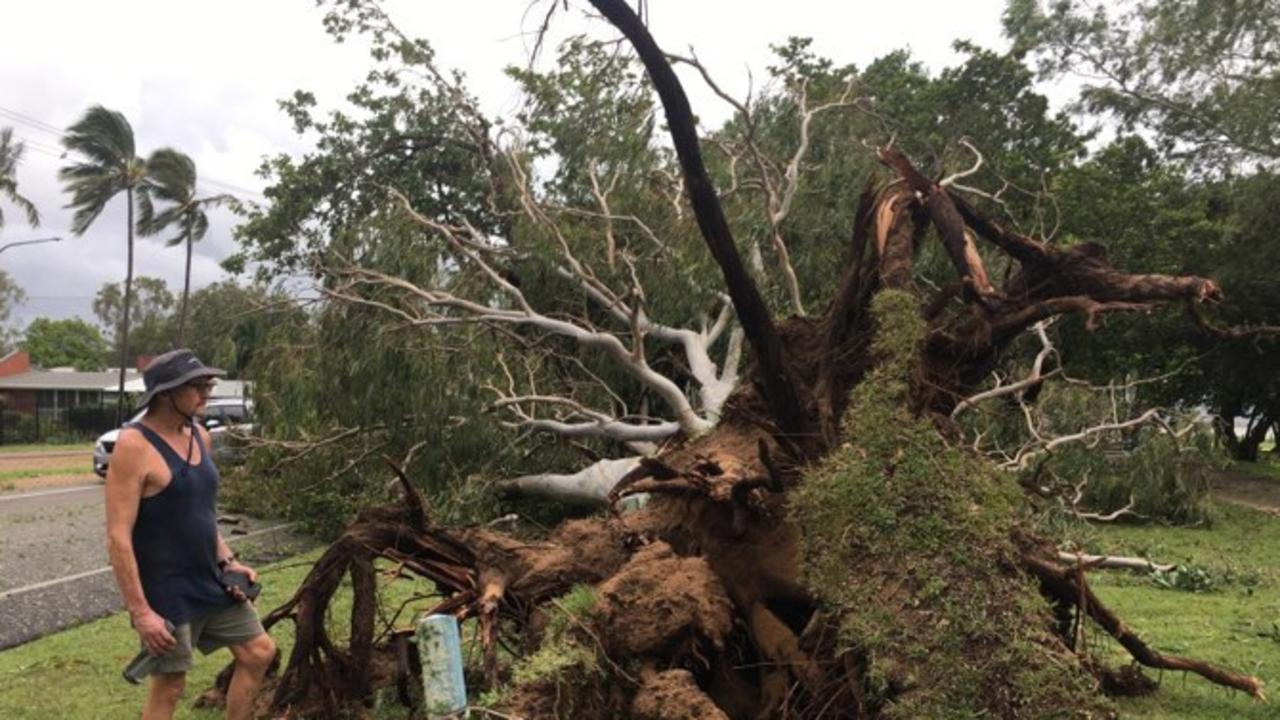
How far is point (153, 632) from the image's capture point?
337 cm

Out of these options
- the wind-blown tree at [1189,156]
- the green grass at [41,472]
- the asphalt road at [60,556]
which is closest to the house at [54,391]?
the green grass at [41,472]

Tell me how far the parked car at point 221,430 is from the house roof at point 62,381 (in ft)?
72.6

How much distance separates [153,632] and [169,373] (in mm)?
890

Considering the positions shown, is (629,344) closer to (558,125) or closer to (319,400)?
(319,400)

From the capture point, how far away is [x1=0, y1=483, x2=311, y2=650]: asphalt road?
24.8ft

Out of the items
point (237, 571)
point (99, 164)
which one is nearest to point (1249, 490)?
point (237, 571)

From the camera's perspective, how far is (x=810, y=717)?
3619mm

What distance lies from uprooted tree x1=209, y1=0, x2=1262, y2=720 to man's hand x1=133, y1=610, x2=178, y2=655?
1027mm

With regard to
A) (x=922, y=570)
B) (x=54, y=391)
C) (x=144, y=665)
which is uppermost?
(x=54, y=391)

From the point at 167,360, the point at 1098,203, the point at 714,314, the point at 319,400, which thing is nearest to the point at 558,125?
the point at 714,314

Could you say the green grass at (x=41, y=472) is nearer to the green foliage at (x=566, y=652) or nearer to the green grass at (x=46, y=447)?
the green grass at (x=46, y=447)

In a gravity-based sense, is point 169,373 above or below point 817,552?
above

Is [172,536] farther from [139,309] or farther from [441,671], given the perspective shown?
[139,309]

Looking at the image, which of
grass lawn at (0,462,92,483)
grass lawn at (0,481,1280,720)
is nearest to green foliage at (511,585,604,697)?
grass lawn at (0,481,1280,720)
